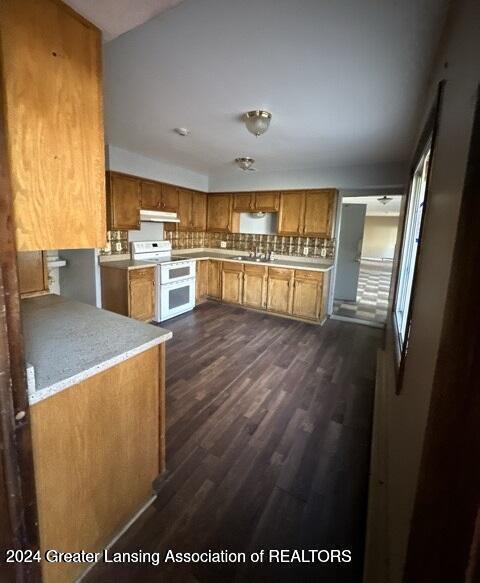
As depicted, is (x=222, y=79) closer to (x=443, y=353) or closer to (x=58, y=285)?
(x=443, y=353)

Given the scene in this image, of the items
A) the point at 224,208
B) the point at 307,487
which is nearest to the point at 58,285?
the point at 224,208

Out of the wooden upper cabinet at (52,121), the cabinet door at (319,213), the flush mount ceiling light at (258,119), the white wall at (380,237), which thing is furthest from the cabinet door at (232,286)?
the white wall at (380,237)

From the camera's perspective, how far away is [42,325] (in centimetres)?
146

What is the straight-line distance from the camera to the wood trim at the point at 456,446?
0.36 metres

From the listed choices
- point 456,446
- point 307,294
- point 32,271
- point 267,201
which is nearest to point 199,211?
point 267,201

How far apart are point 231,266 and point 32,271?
3301 millimetres

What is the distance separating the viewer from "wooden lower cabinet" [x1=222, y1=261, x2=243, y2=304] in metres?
4.92

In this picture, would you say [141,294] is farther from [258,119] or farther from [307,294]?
[258,119]

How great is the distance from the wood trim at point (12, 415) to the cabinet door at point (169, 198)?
3.84 meters

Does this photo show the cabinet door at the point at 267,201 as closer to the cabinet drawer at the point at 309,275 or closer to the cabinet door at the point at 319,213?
the cabinet door at the point at 319,213

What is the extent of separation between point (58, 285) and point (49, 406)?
10.8 ft

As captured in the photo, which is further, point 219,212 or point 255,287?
point 219,212

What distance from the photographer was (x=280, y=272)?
454 cm

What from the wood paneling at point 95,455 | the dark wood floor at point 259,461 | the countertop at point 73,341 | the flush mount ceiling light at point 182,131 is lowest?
the dark wood floor at point 259,461
